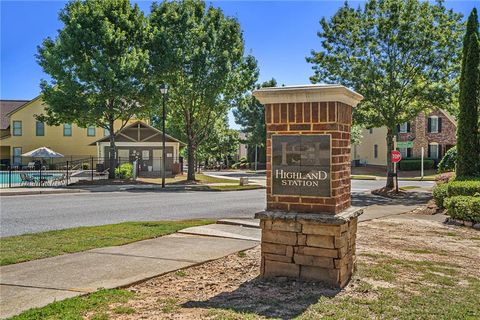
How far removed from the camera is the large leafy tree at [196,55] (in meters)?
28.0

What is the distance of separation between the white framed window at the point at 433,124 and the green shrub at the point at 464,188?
117 feet

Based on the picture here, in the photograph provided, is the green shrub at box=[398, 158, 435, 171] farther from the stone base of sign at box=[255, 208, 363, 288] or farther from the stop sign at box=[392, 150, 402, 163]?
the stone base of sign at box=[255, 208, 363, 288]

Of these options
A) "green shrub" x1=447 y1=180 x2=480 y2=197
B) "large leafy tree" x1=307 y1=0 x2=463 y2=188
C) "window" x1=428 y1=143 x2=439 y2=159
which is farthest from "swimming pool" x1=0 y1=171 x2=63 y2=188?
"window" x1=428 y1=143 x2=439 y2=159

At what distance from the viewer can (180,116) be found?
3234 centimetres

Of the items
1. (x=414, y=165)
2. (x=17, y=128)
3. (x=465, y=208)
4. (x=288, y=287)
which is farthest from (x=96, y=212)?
(x=414, y=165)

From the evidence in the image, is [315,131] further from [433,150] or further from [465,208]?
[433,150]

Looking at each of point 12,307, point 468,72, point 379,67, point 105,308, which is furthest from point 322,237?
point 379,67

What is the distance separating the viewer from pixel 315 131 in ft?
16.9

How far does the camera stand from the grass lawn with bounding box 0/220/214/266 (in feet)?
22.3

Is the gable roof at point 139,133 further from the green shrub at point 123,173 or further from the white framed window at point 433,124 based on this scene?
the white framed window at point 433,124

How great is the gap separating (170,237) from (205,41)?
22.3 meters

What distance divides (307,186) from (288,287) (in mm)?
1222

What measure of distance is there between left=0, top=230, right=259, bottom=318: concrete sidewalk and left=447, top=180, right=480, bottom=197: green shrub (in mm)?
7989

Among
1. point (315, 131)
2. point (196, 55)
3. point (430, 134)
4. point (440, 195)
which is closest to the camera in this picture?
point (315, 131)
